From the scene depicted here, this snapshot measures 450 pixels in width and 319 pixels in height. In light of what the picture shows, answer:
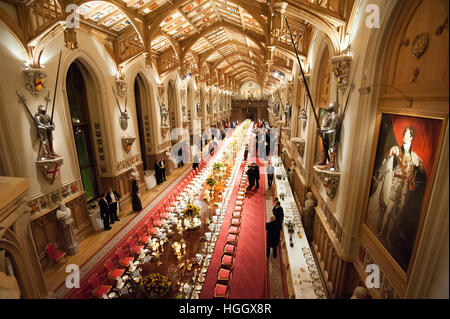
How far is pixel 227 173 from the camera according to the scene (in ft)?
40.4

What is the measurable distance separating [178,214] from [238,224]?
7.39 ft

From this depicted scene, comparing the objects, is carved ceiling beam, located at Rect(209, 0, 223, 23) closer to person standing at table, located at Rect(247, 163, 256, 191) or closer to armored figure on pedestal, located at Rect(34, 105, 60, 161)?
person standing at table, located at Rect(247, 163, 256, 191)

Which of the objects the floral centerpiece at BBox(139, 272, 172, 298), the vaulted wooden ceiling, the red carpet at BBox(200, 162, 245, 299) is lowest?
the red carpet at BBox(200, 162, 245, 299)

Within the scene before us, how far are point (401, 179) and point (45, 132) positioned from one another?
7817mm

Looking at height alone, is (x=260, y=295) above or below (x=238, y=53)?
below

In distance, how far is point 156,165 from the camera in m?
11.9

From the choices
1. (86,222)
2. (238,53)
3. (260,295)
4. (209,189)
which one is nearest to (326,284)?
(260,295)

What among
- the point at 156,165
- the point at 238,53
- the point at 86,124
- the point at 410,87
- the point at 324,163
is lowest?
the point at 156,165

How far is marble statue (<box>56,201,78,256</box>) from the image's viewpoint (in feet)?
20.6

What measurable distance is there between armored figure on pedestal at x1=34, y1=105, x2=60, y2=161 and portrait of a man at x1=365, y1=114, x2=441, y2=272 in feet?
24.9

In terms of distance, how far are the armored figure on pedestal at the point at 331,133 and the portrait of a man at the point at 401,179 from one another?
1044mm

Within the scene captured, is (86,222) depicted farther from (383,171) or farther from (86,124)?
(383,171)

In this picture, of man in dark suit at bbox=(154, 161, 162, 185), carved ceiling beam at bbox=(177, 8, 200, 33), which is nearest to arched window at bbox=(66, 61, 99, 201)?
man in dark suit at bbox=(154, 161, 162, 185)

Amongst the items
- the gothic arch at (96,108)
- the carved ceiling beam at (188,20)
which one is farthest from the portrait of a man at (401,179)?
the carved ceiling beam at (188,20)
